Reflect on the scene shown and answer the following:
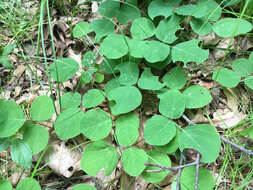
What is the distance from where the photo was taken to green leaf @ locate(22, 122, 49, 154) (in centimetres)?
109

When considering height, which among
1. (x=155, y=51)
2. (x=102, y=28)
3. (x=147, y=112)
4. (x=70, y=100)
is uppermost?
(x=102, y=28)

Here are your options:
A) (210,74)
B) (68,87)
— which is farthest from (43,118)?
(210,74)

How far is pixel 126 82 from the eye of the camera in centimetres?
Result: 121

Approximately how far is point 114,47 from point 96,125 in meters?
0.50

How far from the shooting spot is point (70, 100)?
123 centimetres

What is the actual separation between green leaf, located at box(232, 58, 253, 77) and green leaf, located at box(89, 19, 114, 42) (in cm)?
85

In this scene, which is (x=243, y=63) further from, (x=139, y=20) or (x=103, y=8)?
(x=103, y=8)

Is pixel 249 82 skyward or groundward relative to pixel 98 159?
skyward

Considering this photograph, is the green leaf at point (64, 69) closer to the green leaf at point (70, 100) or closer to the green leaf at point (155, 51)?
the green leaf at point (70, 100)

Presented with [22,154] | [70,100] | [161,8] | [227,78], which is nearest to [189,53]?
[227,78]

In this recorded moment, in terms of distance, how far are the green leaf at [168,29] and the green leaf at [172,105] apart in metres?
0.37

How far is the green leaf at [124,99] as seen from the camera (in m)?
1.10

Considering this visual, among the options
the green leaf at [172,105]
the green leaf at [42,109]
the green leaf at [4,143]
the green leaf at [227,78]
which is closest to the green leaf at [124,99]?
the green leaf at [172,105]

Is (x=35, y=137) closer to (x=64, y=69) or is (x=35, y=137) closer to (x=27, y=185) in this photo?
(x=27, y=185)
